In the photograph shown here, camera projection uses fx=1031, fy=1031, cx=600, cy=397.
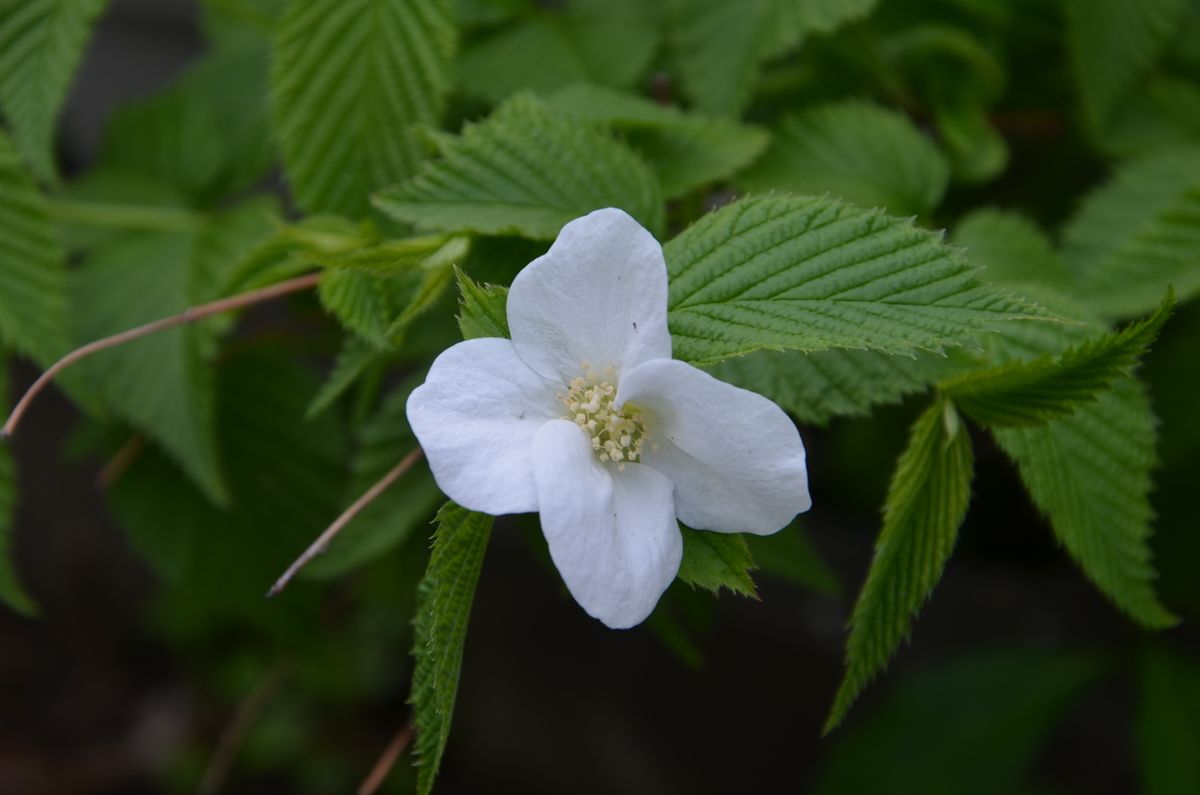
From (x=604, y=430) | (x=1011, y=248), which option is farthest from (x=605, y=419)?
(x=1011, y=248)

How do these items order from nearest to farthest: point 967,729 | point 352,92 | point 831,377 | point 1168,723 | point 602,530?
point 602,530
point 831,377
point 352,92
point 1168,723
point 967,729

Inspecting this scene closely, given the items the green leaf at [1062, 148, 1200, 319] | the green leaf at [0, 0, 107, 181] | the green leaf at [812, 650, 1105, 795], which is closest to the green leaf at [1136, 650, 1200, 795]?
the green leaf at [812, 650, 1105, 795]

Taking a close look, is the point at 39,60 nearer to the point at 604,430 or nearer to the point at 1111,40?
the point at 604,430

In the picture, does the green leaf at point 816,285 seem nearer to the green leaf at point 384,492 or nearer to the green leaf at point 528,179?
the green leaf at point 528,179

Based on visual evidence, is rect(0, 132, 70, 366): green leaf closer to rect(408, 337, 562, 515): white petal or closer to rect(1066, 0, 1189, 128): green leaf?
rect(408, 337, 562, 515): white petal

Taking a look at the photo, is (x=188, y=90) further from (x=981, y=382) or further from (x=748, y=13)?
(x=981, y=382)

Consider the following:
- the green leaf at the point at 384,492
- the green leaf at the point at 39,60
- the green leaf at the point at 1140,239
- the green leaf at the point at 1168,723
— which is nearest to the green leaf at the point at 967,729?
the green leaf at the point at 1168,723
